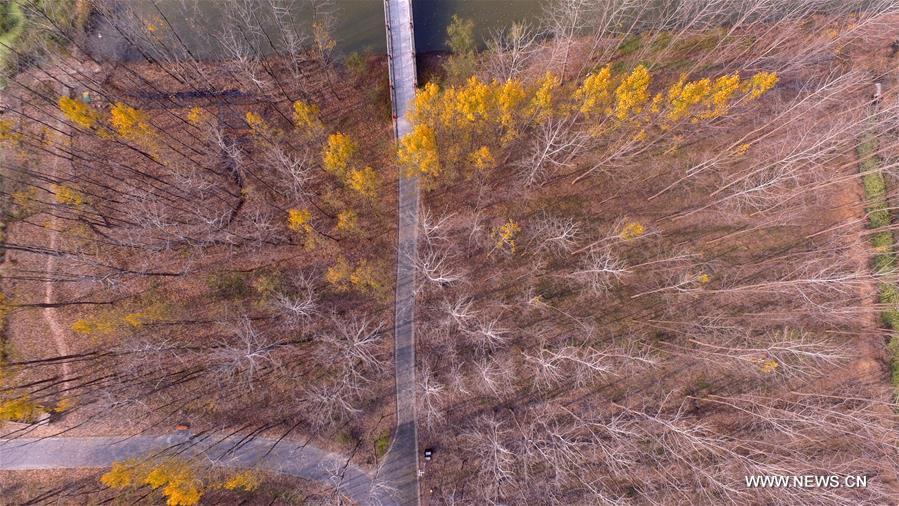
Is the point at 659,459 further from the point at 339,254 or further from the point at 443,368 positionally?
the point at 339,254

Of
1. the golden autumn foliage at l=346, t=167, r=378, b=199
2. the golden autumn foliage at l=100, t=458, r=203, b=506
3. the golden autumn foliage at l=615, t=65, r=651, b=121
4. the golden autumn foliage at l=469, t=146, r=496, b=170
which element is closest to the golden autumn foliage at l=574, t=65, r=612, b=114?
the golden autumn foliage at l=615, t=65, r=651, b=121

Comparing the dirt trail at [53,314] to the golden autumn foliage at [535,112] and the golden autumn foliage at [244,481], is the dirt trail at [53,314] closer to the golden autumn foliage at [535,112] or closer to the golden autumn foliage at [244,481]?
the golden autumn foliage at [244,481]

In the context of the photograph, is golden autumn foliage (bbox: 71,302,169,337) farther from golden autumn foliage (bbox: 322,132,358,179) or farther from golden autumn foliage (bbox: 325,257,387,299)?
golden autumn foliage (bbox: 322,132,358,179)

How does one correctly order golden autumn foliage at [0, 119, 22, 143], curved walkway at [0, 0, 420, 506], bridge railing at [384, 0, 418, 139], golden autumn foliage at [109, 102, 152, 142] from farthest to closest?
bridge railing at [384, 0, 418, 139], curved walkway at [0, 0, 420, 506], golden autumn foliage at [0, 119, 22, 143], golden autumn foliage at [109, 102, 152, 142]

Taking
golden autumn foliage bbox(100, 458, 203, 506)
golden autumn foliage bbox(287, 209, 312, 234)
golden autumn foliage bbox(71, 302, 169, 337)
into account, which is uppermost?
golden autumn foliage bbox(287, 209, 312, 234)

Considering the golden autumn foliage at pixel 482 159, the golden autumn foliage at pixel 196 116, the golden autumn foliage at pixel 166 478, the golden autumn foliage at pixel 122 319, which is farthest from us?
the golden autumn foliage at pixel 196 116

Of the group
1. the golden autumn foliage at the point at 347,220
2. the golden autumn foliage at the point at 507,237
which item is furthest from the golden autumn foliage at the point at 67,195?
the golden autumn foliage at the point at 507,237

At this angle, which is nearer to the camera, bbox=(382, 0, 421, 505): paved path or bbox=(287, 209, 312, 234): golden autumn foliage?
bbox=(287, 209, 312, 234): golden autumn foliage

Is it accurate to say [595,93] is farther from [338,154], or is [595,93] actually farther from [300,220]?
[300,220]
